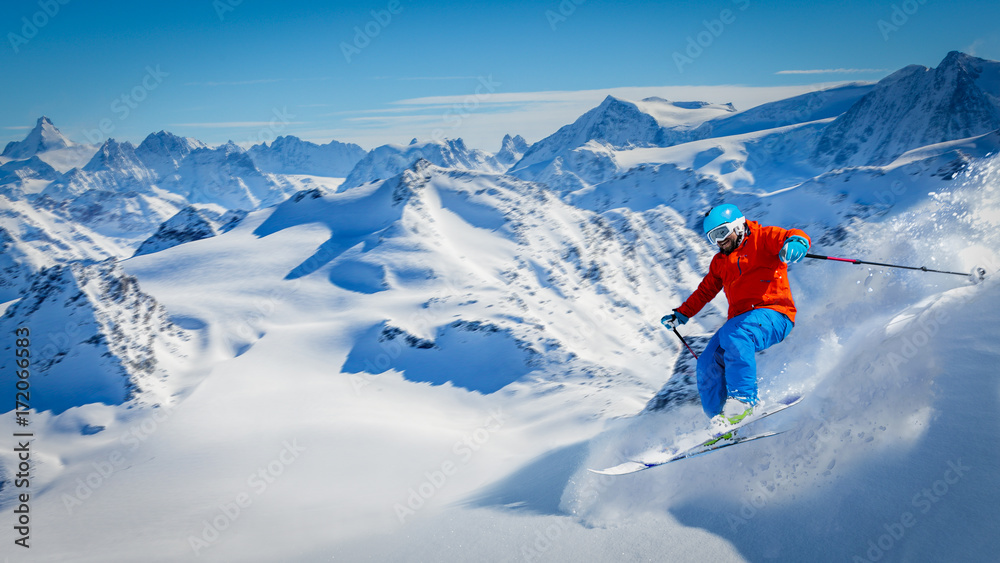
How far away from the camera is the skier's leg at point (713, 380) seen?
658 centimetres

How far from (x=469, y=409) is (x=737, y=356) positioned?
31886 millimetres

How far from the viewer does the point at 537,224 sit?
86.2m

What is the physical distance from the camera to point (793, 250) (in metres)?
5.96

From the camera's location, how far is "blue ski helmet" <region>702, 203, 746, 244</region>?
6277 mm

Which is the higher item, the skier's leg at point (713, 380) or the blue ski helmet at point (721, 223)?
the blue ski helmet at point (721, 223)

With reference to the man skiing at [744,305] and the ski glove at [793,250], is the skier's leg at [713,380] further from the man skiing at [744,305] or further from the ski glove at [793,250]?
the ski glove at [793,250]

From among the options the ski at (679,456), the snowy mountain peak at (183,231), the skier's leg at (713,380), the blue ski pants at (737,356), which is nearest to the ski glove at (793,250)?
the blue ski pants at (737,356)

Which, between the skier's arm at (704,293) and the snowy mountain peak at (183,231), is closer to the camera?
the skier's arm at (704,293)

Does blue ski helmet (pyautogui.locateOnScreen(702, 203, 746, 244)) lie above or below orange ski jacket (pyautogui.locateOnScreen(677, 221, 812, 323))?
above

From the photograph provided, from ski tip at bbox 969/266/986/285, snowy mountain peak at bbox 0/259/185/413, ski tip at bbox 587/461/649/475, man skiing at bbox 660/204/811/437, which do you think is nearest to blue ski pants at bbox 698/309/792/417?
man skiing at bbox 660/204/811/437

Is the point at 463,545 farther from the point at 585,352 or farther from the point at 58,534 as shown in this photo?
the point at 585,352

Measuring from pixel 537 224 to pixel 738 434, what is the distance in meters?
80.7

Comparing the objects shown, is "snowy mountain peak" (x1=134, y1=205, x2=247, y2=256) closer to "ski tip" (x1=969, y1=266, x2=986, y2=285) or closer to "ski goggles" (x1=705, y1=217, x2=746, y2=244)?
"ski goggles" (x1=705, y1=217, x2=746, y2=244)

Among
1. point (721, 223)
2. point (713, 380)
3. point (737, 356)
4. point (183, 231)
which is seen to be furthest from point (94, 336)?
point (183, 231)
